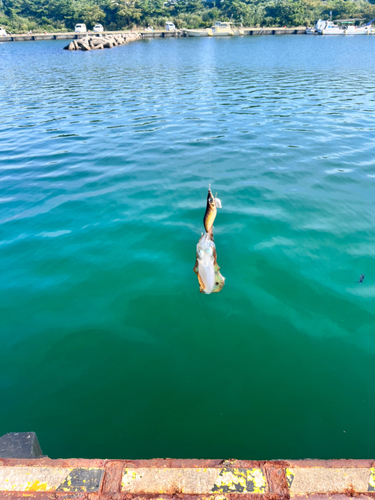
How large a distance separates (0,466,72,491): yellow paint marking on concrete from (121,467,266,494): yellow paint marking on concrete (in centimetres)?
51

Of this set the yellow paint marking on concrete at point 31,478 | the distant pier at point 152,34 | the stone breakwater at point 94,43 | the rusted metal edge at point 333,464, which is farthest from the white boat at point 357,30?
the yellow paint marking on concrete at point 31,478

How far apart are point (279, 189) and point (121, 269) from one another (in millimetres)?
5109

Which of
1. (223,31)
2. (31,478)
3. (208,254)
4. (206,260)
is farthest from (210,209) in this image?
(223,31)

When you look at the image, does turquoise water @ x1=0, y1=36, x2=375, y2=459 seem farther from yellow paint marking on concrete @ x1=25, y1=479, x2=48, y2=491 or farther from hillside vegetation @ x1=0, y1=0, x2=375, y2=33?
hillside vegetation @ x1=0, y1=0, x2=375, y2=33

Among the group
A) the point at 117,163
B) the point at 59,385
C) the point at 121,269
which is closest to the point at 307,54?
the point at 117,163

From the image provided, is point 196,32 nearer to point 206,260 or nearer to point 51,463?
point 206,260

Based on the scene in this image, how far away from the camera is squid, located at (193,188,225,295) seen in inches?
152

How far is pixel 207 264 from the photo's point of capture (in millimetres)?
4238

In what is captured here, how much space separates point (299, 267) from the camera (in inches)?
226

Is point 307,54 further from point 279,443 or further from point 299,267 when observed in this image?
point 279,443

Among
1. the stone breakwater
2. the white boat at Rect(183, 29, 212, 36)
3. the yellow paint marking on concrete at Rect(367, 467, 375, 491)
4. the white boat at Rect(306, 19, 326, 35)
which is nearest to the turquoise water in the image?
the yellow paint marking on concrete at Rect(367, 467, 375, 491)

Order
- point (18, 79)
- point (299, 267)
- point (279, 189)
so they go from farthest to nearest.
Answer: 1. point (18, 79)
2. point (279, 189)
3. point (299, 267)

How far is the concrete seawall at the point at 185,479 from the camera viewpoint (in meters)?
2.15

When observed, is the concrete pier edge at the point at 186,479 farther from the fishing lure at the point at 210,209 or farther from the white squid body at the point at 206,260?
the fishing lure at the point at 210,209
